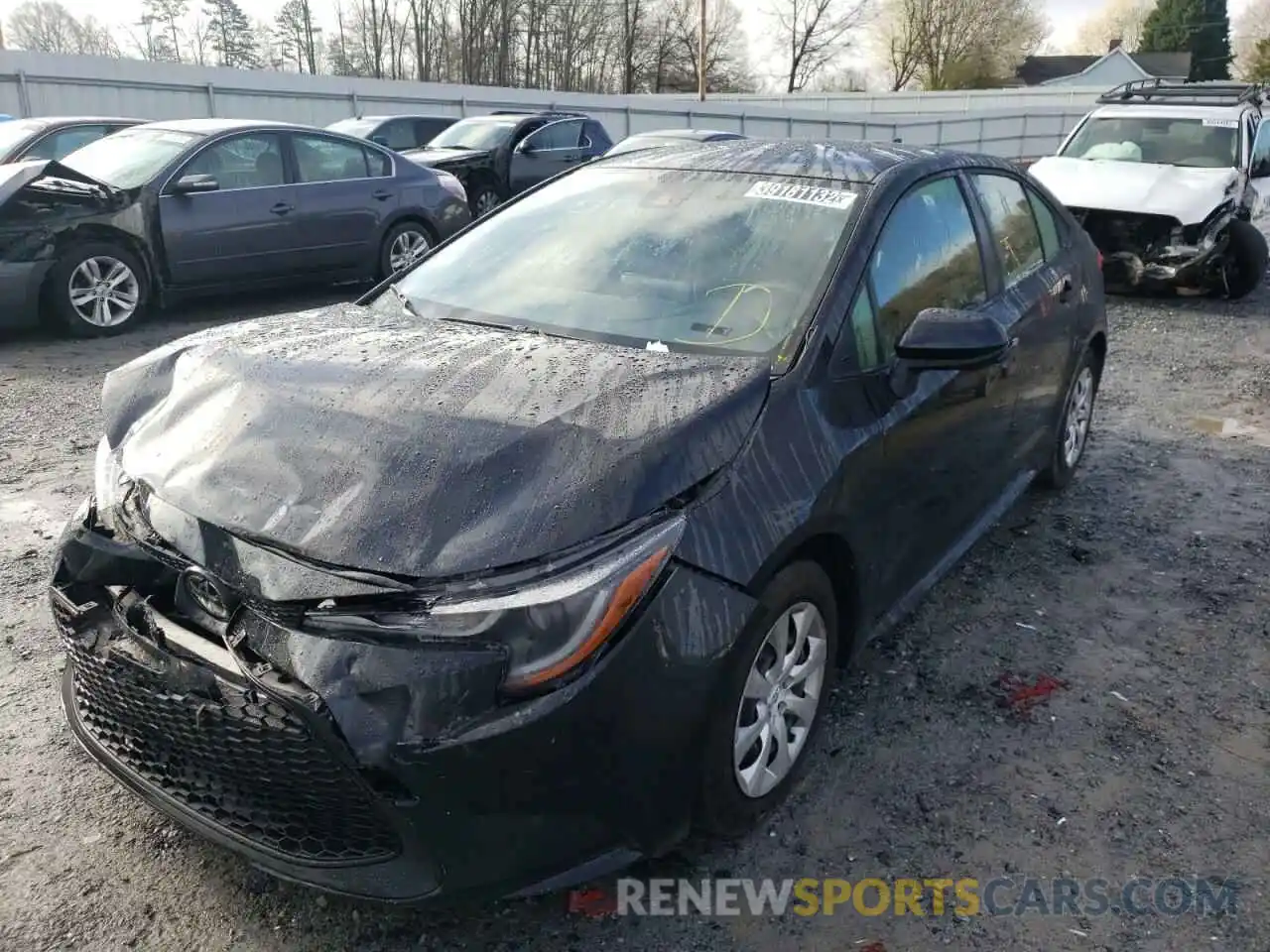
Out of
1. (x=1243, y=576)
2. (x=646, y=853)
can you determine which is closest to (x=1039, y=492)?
(x=1243, y=576)

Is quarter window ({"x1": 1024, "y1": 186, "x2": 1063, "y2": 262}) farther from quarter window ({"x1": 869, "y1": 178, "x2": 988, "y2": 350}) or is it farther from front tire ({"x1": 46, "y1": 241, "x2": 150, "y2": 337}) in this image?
front tire ({"x1": 46, "y1": 241, "x2": 150, "y2": 337})

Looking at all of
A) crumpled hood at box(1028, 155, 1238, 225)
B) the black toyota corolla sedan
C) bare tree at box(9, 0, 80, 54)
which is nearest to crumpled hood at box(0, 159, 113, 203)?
the black toyota corolla sedan

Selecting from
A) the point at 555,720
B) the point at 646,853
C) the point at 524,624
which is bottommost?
the point at 646,853

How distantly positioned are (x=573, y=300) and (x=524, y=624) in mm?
1454

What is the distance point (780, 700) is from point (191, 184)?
23.5 ft

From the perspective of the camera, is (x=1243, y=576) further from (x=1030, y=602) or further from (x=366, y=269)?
(x=366, y=269)

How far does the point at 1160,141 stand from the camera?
10.8 metres

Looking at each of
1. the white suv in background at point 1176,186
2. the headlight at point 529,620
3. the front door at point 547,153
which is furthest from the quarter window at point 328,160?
the headlight at point 529,620

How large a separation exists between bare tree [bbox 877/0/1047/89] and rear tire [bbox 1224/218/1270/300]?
188ft

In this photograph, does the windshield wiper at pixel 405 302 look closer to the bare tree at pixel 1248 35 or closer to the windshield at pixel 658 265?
the windshield at pixel 658 265

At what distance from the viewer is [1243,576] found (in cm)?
424

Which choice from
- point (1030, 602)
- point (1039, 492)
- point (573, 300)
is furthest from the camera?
point (1039, 492)

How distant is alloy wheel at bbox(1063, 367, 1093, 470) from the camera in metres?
4.90

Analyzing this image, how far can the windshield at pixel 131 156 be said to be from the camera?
26.2 feet
